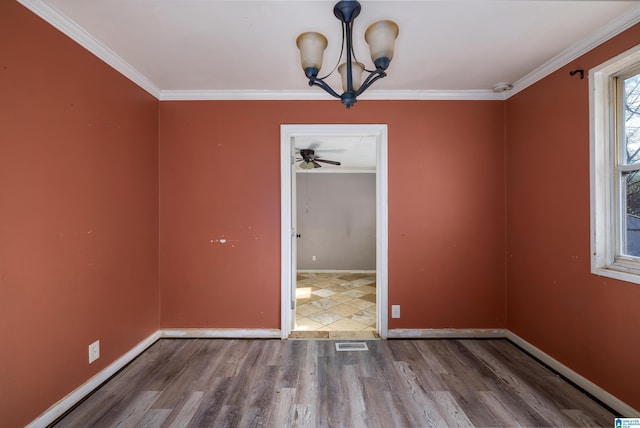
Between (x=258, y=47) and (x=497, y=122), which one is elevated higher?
(x=258, y=47)

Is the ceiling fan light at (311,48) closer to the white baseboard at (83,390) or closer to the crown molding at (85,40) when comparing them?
the crown molding at (85,40)

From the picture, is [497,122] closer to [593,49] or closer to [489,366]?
[593,49]

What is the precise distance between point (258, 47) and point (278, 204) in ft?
4.44

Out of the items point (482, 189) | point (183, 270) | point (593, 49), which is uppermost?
point (593, 49)

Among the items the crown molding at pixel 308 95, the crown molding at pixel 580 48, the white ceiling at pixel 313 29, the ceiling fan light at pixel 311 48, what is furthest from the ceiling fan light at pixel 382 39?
the crown molding at pixel 580 48

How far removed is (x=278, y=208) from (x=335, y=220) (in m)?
3.96

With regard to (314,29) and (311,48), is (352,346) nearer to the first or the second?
(311,48)

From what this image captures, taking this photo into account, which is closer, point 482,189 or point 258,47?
point 258,47

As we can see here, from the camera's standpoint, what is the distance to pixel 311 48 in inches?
55.1

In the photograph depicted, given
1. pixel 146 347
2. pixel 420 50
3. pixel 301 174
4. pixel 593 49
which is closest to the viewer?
pixel 593 49

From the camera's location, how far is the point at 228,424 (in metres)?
1.61

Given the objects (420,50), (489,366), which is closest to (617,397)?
(489,366)

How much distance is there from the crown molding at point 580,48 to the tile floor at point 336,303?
2.79m

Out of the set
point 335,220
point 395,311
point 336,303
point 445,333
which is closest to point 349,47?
point 395,311
